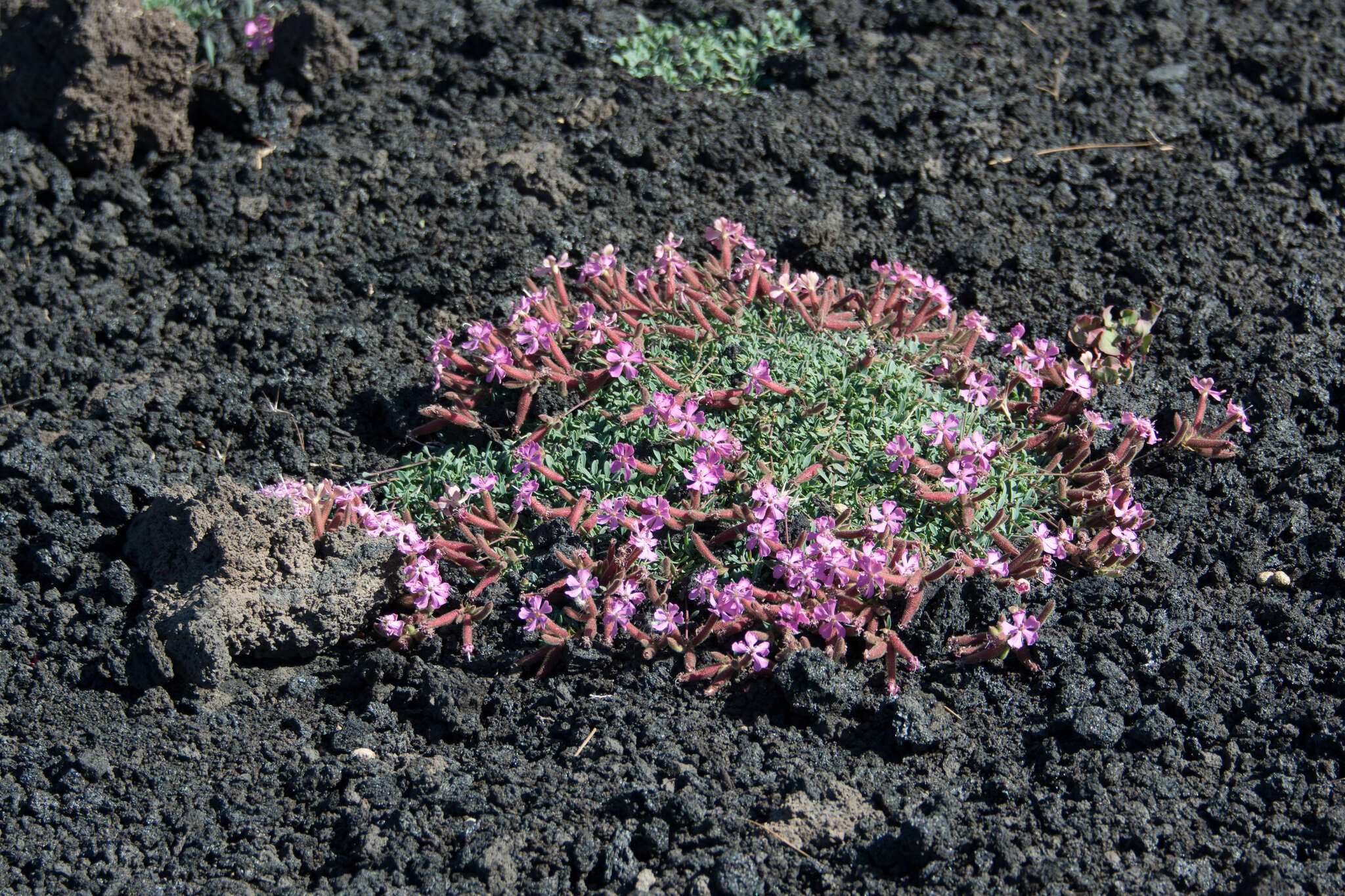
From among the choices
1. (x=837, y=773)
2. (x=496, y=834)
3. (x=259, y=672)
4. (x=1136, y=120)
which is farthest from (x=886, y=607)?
(x=1136, y=120)

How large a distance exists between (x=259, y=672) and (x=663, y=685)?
54.3 inches

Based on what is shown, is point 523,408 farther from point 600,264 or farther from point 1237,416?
point 1237,416

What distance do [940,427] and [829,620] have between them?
2.73ft

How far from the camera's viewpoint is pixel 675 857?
2.73 meters

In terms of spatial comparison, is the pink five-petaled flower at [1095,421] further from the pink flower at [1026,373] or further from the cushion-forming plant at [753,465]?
the pink flower at [1026,373]

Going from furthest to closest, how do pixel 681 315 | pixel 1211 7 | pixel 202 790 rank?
pixel 1211 7
pixel 681 315
pixel 202 790

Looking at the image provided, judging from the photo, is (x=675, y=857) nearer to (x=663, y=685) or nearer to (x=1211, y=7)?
(x=663, y=685)

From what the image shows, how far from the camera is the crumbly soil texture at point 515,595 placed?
281cm

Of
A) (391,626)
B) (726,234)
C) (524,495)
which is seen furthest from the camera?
(726,234)

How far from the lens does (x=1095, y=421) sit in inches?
147

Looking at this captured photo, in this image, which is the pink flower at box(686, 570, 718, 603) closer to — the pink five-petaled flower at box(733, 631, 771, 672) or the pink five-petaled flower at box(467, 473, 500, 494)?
the pink five-petaled flower at box(733, 631, 771, 672)

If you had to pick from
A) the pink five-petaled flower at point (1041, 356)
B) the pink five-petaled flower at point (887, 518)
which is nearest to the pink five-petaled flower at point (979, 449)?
the pink five-petaled flower at point (887, 518)

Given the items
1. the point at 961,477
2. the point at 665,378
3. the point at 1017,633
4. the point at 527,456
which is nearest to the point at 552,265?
the point at 665,378

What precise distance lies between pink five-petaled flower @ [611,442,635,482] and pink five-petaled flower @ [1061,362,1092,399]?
1.66 meters
